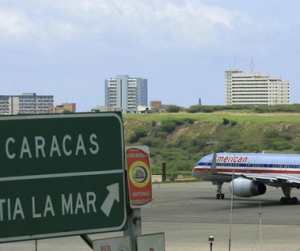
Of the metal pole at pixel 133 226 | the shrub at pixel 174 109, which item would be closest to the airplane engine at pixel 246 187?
the metal pole at pixel 133 226

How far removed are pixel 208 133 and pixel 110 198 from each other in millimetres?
140270

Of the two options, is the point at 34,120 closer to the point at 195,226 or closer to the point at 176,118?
the point at 195,226

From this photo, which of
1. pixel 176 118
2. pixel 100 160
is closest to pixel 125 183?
pixel 100 160

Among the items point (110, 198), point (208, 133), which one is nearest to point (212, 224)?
point (110, 198)

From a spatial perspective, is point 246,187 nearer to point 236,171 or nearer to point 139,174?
point 236,171

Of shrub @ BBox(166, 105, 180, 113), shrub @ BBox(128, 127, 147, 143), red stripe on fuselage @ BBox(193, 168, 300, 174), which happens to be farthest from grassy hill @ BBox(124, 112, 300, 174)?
red stripe on fuselage @ BBox(193, 168, 300, 174)

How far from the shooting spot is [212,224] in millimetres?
34938

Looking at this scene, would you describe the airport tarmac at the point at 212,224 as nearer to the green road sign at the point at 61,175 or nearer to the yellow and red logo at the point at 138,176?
the yellow and red logo at the point at 138,176

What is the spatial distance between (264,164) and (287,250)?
22171 mm

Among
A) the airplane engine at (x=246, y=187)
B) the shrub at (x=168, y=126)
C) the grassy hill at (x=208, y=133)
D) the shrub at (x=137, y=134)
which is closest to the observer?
the airplane engine at (x=246, y=187)

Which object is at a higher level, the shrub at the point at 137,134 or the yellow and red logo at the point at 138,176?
the yellow and red logo at the point at 138,176

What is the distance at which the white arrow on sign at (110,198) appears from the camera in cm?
513

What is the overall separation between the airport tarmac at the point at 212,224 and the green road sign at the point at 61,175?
1283cm

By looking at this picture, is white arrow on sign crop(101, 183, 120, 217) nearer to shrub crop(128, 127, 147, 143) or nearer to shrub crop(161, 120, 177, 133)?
shrub crop(128, 127, 147, 143)
